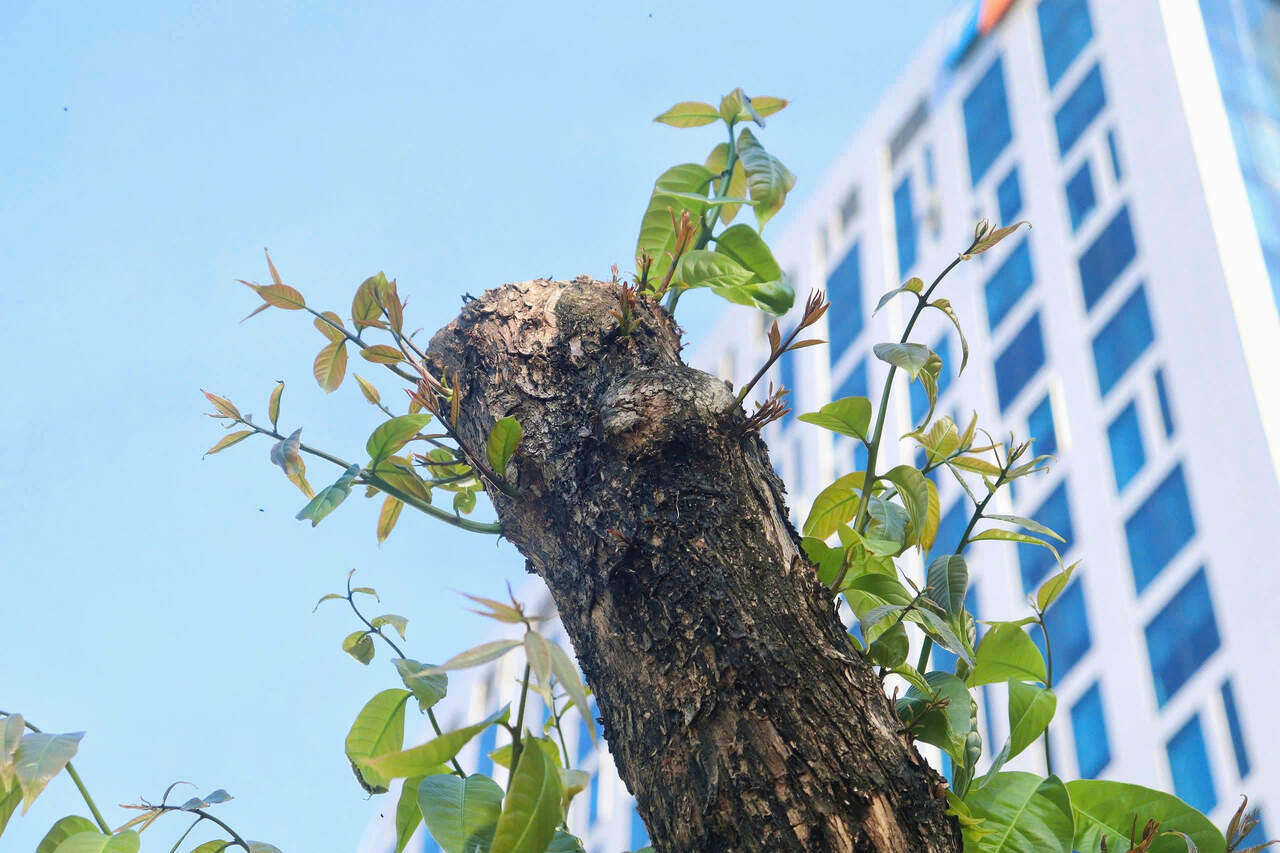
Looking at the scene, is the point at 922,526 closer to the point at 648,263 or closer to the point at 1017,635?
the point at 1017,635

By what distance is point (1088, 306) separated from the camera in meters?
23.2

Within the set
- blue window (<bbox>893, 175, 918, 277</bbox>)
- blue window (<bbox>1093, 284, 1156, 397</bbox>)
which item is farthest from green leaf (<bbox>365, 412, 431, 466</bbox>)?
blue window (<bbox>893, 175, 918, 277</bbox>)

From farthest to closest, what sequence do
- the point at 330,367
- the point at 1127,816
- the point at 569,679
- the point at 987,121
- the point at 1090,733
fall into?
the point at 987,121 < the point at 1090,733 < the point at 330,367 < the point at 1127,816 < the point at 569,679

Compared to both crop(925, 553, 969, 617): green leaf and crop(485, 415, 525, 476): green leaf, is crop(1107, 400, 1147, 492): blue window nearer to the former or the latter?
crop(925, 553, 969, 617): green leaf

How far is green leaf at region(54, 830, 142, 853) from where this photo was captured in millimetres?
1004

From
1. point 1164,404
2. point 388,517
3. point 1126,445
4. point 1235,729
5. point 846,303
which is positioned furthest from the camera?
point 846,303

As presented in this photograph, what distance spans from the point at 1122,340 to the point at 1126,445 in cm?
223

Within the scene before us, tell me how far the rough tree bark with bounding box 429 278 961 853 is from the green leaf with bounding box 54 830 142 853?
44 centimetres

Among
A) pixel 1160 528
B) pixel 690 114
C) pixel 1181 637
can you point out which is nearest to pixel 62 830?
pixel 690 114

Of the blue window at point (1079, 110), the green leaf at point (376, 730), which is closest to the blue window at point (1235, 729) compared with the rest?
the blue window at point (1079, 110)

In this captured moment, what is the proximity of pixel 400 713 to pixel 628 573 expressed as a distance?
37 centimetres

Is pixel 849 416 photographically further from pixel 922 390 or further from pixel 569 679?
pixel 922 390

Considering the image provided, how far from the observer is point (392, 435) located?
1.21m

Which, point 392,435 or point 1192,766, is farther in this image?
point 1192,766
